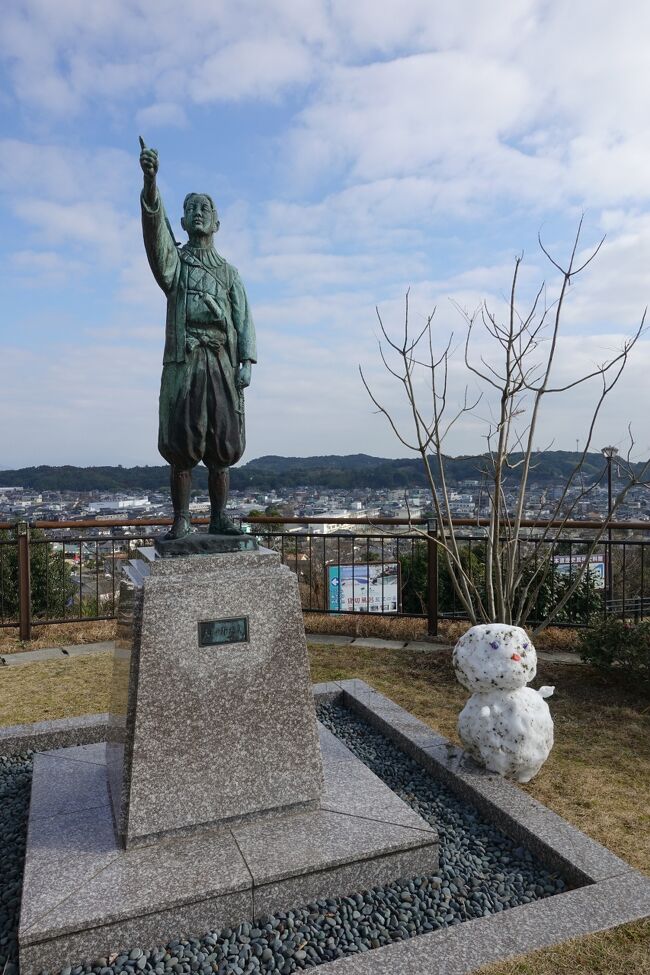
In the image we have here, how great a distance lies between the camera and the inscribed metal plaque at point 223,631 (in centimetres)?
265

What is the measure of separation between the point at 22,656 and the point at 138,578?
3.90 metres

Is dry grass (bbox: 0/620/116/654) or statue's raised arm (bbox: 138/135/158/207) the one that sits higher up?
statue's raised arm (bbox: 138/135/158/207)

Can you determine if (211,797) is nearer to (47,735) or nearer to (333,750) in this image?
(333,750)

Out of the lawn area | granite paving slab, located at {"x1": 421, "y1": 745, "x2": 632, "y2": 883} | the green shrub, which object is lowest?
the lawn area

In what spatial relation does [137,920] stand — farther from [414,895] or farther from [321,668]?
[321,668]

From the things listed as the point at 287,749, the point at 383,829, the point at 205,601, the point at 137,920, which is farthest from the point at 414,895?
the point at 205,601

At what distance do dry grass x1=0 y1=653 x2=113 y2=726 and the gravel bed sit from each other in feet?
4.60

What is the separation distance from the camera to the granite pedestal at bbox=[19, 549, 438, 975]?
7.59ft

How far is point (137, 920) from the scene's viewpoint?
2.19 meters

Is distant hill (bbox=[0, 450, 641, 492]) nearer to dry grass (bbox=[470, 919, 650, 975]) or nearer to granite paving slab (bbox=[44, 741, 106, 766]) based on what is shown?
granite paving slab (bbox=[44, 741, 106, 766])

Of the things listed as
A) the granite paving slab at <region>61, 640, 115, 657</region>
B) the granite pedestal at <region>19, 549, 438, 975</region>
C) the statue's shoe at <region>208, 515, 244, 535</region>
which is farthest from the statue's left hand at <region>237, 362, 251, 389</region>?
the granite paving slab at <region>61, 640, 115, 657</region>

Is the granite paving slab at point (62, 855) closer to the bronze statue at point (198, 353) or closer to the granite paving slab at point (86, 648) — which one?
the bronze statue at point (198, 353)

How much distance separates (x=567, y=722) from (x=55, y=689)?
3.82 metres

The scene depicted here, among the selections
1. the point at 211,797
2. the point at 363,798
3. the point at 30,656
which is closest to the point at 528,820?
the point at 363,798
